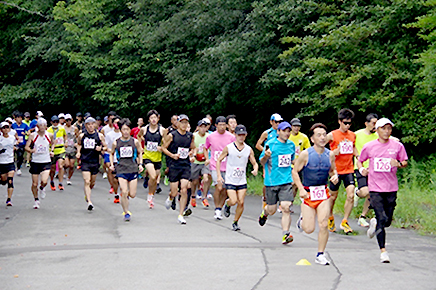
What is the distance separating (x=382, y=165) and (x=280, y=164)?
2.08 metres

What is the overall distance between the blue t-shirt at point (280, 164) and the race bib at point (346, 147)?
1128 mm

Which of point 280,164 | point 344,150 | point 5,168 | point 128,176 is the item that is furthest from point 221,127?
point 5,168

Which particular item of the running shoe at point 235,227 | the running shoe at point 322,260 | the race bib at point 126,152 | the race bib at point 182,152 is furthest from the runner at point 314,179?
the race bib at point 126,152

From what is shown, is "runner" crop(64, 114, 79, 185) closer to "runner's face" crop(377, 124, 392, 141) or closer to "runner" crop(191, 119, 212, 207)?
"runner" crop(191, 119, 212, 207)

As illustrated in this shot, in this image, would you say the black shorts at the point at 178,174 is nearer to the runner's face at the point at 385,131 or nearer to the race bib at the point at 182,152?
the race bib at the point at 182,152

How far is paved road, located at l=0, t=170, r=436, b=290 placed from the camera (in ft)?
25.4

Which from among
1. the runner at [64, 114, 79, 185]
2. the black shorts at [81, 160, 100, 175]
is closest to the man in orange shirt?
the black shorts at [81, 160, 100, 175]

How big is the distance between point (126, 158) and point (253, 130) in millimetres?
12314

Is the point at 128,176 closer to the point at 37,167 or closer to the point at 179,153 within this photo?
the point at 179,153

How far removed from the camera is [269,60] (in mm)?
20734

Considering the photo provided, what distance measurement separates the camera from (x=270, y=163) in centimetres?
1128

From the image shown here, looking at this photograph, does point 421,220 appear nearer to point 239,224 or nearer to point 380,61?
point 239,224

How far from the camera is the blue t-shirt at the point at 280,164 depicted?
11102mm

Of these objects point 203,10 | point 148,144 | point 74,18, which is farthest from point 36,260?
point 74,18
